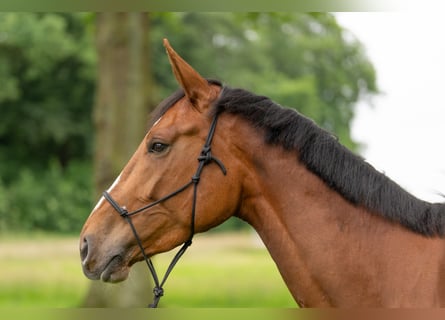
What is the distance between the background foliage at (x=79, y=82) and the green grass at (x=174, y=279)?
306 inches

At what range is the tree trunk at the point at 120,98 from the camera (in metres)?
8.38

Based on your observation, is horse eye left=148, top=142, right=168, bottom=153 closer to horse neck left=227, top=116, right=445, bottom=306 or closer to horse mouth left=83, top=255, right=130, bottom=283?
horse neck left=227, top=116, right=445, bottom=306

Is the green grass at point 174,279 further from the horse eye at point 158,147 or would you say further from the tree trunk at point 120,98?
the horse eye at point 158,147

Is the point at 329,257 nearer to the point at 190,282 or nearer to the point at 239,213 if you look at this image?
the point at 239,213

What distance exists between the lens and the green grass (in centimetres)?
1082

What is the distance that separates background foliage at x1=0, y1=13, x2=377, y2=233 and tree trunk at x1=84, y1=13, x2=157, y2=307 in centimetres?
2011

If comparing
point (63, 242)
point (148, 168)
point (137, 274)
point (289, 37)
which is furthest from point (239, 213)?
point (289, 37)

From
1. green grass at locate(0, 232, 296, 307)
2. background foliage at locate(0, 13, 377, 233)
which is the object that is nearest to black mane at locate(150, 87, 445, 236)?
green grass at locate(0, 232, 296, 307)

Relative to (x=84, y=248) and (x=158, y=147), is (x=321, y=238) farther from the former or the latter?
(x=84, y=248)

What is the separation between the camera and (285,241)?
3.48 metres

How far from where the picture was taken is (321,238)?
3422mm

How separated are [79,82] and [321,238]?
31168mm

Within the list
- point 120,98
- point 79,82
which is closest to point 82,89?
point 79,82

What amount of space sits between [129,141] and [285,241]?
17.4 ft
